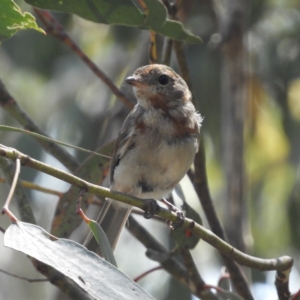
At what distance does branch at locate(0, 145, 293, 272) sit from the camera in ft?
6.42

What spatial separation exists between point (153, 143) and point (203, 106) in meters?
1.61

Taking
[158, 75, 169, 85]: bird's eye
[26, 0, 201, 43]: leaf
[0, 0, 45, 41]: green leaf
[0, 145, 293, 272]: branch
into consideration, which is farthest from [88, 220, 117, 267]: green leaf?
[158, 75, 169, 85]: bird's eye

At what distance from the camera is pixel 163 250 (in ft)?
11.3

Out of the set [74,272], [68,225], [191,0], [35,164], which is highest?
[191,0]

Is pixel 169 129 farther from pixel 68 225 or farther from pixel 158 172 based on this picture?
pixel 68 225

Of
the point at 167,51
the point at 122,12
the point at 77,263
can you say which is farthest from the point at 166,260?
the point at 77,263

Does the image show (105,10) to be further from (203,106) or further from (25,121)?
(203,106)

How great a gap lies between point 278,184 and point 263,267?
8.50ft

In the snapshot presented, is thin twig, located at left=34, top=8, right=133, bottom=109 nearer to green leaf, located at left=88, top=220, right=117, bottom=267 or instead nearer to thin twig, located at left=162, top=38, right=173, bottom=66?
thin twig, located at left=162, top=38, right=173, bottom=66

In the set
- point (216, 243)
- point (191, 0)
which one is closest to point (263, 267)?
point (216, 243)

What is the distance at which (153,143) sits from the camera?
3.47 metres

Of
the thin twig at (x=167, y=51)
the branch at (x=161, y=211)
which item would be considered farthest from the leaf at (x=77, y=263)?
the thin twig at (x=167, y=51)

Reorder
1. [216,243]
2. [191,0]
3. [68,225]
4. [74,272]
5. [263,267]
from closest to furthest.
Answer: [74,272] < [216,243] < [263,267] < [68,225] < [191,0]

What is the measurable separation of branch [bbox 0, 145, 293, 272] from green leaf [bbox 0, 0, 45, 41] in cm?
50
